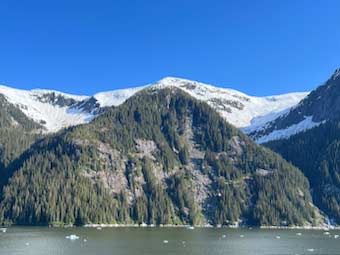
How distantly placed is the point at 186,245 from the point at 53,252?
39490mm

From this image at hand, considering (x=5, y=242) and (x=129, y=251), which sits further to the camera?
(x=5, y=242)

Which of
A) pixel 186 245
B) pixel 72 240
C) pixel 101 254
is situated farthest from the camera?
pixel 72 240

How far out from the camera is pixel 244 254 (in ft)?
431

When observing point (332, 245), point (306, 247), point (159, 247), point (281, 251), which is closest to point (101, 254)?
point (159, 247)

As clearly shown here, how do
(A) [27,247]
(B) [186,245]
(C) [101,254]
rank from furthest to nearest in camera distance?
(B) [186,245] → (A) [27,247] → (C) [101,254]

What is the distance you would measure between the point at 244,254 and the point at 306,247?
28821 millimetres

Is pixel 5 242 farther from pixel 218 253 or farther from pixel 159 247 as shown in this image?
pixel 218 253

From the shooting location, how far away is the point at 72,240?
162m

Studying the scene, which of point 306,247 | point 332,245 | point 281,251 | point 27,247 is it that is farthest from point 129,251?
point 332,245

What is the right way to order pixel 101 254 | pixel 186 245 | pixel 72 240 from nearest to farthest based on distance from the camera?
pixel 101 254 → pixel 186 245 → pixel 72 240

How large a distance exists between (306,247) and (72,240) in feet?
224

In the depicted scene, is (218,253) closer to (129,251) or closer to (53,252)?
(129,251)

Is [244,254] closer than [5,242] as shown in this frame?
Yes

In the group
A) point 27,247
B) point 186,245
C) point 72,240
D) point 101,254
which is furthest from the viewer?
point 72,240
